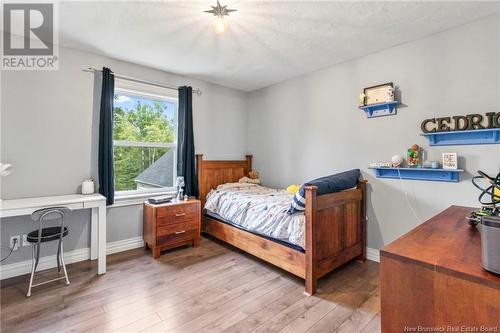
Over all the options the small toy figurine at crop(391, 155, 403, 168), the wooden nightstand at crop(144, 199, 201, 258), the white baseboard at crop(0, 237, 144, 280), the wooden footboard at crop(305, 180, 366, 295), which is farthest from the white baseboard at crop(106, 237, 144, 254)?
the small toy figurine at crop(391, 155, 403, 168)

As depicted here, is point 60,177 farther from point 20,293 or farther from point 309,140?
point 309,140

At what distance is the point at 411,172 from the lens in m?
2.47

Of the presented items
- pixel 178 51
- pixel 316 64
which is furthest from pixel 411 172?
pixel 178 51

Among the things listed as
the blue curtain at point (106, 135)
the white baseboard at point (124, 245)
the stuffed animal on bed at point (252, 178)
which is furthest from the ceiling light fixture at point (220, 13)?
the white baseboard at point (124, 245)

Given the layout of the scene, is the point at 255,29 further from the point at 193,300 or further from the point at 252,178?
the point at 193,300

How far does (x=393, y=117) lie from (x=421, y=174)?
67cm

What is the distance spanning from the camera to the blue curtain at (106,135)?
9.29 ft

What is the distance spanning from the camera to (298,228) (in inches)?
85.8

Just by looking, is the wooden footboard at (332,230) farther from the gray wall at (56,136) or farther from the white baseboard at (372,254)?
the gray wall at (56,136)

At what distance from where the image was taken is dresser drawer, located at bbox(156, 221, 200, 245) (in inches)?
114

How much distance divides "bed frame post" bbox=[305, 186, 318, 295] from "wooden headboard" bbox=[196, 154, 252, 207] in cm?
201

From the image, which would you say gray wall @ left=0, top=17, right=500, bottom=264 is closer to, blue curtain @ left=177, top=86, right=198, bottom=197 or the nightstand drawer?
blue curtain @ left=177, top=86, right=198, bottom=197

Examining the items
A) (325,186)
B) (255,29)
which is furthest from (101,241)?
(255,29)

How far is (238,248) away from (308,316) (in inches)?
56.2
